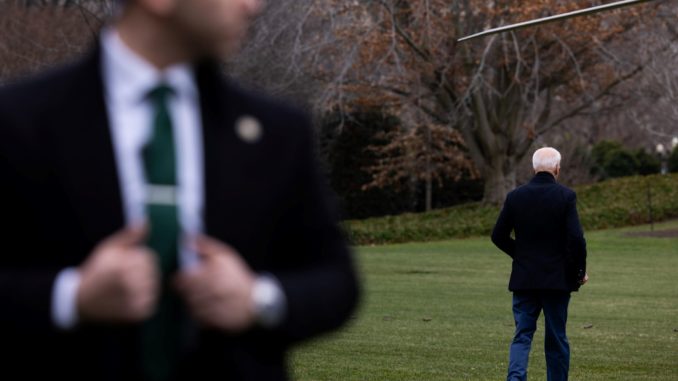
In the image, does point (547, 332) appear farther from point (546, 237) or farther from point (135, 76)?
point (135, 76)

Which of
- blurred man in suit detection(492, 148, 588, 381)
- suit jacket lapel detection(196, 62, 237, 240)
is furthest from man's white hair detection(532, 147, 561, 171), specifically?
suit jacket lapel detection(196, 62, 237, 240)

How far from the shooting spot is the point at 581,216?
143ft

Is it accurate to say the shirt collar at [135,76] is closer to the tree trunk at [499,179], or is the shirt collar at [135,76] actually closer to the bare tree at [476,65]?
the bare tree at [476,65]

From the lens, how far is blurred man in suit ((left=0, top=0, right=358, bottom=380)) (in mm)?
2197

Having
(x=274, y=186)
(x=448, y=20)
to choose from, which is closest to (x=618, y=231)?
(x=448, y=20)

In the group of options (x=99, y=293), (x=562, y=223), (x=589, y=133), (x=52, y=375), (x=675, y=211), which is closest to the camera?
(x=99, y=293)

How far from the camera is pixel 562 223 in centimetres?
1120

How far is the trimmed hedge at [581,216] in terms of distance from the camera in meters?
42.1

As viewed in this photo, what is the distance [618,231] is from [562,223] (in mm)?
32098

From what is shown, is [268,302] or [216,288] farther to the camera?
[268,302]

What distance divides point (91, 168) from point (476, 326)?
15867 mm

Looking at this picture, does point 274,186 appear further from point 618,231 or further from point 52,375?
point 618,231

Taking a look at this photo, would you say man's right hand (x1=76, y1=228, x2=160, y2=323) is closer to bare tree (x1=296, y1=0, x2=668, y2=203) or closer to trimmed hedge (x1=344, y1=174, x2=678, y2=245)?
bare tree (x1=296, y1=0, x2=668, y2=203)

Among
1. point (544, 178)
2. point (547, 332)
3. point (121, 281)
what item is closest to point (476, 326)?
point (547, 332)
